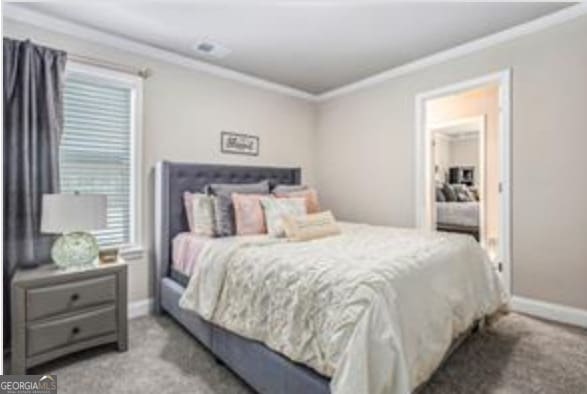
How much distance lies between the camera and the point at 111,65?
299cm

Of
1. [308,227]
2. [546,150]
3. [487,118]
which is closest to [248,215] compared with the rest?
[308,227]

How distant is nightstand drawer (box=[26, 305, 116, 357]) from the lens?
6.90 feet

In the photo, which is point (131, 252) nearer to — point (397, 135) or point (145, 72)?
point (145, 72)

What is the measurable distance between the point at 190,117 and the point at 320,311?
267 cm

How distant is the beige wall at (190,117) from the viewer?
314cm

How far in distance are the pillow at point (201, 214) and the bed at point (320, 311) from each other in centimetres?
21

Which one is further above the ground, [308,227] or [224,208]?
[224,208]

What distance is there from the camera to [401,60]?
143 inches

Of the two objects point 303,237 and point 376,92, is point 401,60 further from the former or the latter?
point 303,237

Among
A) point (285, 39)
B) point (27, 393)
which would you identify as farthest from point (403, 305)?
point (285, 39)

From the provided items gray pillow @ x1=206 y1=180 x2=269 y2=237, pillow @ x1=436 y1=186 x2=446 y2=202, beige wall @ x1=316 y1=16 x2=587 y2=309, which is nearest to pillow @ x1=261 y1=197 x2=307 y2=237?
gray pillow @ x1=206 y1=180 x2=269 y2=237

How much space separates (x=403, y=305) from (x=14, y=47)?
300 cm

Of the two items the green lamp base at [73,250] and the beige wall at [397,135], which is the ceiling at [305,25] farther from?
the green lamp base at [73,250]

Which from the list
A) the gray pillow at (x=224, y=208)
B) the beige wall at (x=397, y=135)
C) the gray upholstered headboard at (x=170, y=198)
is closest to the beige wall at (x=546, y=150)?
the beige wall at (x=397, y=135)
